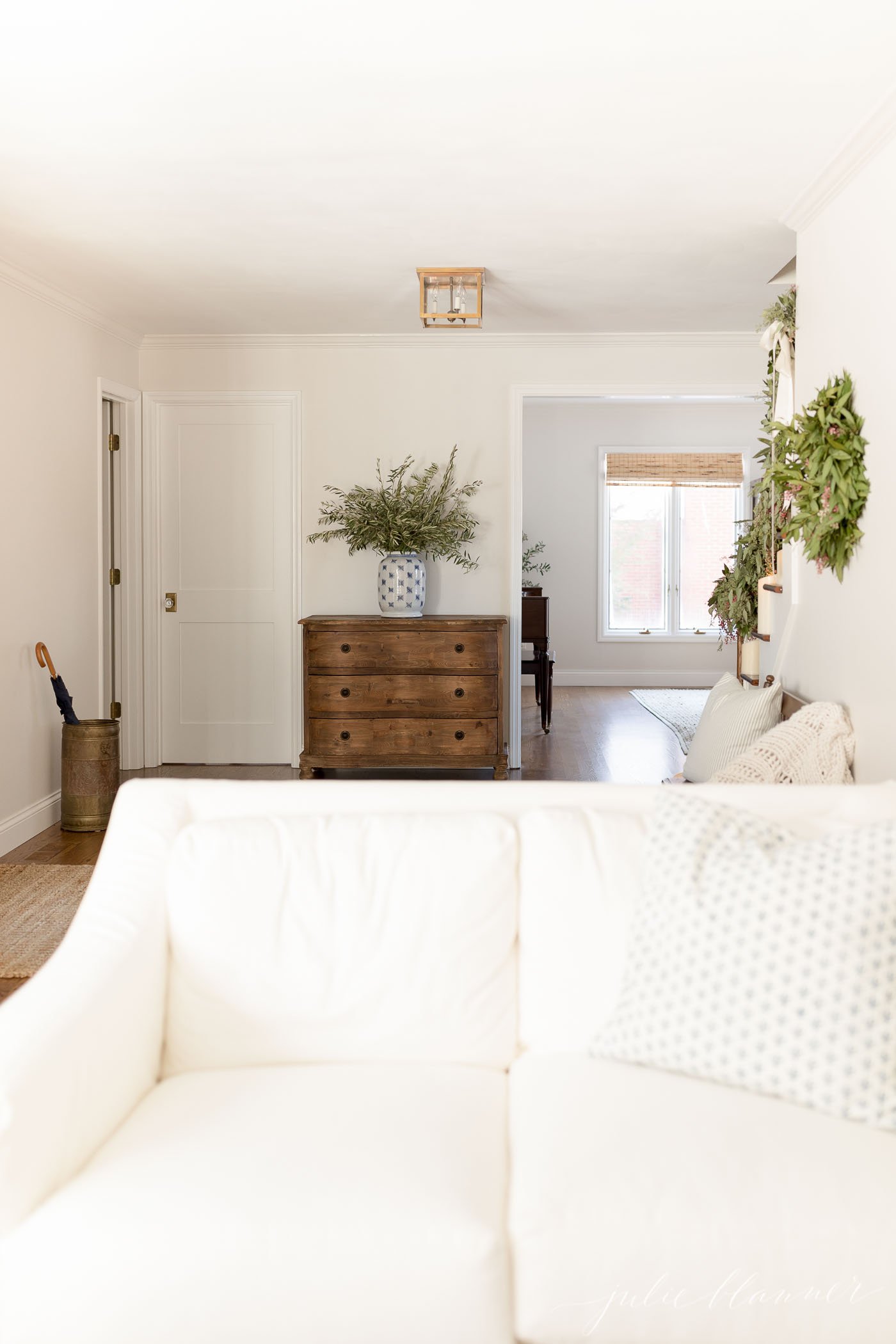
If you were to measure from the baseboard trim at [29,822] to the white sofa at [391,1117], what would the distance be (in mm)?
2730

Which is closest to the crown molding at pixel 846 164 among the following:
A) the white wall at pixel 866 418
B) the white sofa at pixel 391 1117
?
the white wall at pixel 866 418

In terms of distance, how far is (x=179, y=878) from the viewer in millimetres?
1778

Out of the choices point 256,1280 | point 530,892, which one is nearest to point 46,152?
point 530,892

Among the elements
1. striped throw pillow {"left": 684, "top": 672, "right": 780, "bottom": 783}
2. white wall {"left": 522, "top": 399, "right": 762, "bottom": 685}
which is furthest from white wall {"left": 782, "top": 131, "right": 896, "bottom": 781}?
white wall {"left": 522, "top": 399, "right": 762, "bottom": 685}

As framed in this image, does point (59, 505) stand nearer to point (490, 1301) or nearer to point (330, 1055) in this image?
point (330, 1055)

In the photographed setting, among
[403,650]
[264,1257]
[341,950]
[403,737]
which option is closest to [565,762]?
[403,737]

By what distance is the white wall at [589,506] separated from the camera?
966cm

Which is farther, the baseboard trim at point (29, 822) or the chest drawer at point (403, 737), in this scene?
the chest drawer at point (403, 737)

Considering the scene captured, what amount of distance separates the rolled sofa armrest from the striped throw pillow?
211cm

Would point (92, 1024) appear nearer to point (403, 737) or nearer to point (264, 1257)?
point (264, 1257)

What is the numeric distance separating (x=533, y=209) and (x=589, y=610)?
6421 millimetres

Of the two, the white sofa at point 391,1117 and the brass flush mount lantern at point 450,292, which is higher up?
the brass flush mount lantern at point 450,292

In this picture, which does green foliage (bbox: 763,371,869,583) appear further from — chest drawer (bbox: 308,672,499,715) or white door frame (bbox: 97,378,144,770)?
white door frame (bbox: 97,378,144,770)

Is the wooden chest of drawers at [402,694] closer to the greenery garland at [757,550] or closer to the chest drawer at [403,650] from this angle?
the chest drawer at [403,650]
